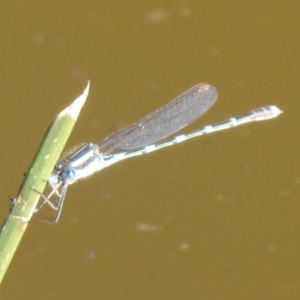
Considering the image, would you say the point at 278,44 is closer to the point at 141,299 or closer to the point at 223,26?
the point at 223,26

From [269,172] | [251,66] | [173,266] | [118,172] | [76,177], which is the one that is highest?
[251,66]

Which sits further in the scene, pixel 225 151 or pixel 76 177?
pixel 225 151

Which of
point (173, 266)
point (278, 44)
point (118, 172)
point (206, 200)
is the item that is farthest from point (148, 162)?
point (278, 44)

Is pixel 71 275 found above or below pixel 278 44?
below

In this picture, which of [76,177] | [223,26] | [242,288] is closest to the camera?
[76,177]

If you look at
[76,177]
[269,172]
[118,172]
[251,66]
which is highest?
[251,66]

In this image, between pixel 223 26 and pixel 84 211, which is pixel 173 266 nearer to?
pixel 84 211

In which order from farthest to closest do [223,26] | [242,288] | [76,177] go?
[242,288] < [223,26] < [76,177]

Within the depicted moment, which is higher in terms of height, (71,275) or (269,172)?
(269,172)

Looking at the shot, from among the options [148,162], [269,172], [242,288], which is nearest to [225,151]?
[269,172]
